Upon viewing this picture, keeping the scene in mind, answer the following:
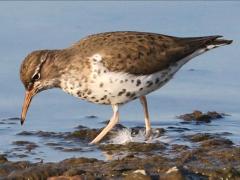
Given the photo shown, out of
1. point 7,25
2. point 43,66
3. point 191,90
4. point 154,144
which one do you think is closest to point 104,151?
point 154,144

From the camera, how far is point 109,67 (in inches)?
455

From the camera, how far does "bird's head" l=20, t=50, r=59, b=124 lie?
11.8 metres

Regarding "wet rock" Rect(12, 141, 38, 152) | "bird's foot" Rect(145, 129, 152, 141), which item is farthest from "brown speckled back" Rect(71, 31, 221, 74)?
"wet rock" Rect(12, 141, 38, 152)

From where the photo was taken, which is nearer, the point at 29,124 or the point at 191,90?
the point at 29,124

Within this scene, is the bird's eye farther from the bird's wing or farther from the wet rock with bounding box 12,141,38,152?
the wet rock with bounding box 12,141,38,152

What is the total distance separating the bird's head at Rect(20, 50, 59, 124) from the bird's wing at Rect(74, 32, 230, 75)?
439 millimetres

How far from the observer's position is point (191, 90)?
13750 millimetres

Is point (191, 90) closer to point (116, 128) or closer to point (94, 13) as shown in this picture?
point (116, 128)

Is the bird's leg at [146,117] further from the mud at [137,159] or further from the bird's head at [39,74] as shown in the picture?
the bird's head at [39,74]

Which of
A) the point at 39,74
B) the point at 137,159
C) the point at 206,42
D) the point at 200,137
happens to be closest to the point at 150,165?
the point at 137,159

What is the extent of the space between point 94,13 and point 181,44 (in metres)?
3.65

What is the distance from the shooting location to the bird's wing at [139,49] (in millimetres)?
11680

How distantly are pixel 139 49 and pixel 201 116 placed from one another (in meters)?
1.58

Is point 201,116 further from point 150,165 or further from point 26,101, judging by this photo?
point 150,165
